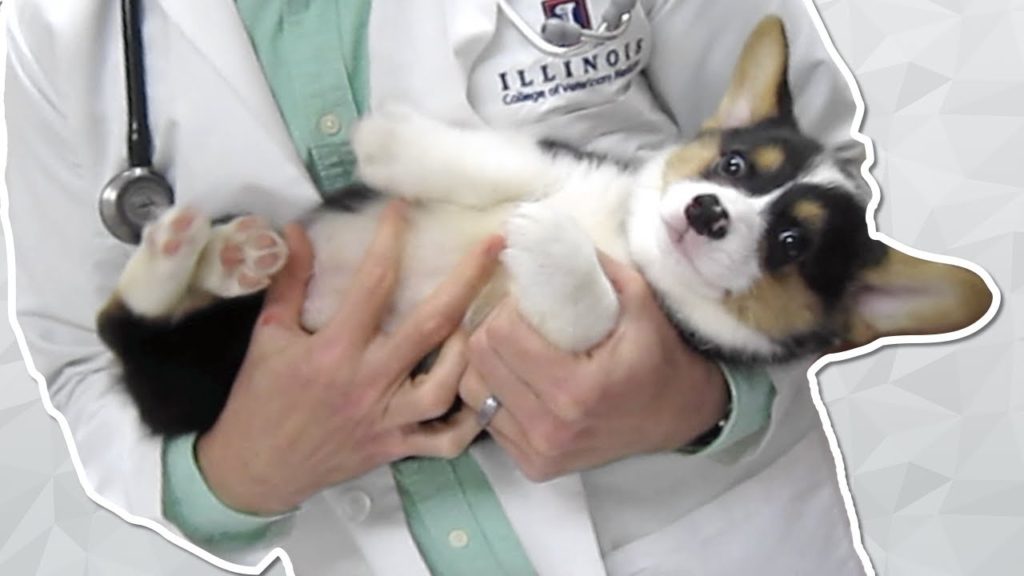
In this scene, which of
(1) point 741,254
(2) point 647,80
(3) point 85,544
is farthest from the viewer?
(3) point 85,544

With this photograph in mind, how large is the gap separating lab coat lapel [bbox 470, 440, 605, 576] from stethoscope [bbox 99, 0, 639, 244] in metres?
0.37

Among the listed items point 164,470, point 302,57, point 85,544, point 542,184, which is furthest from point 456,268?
point 85,544

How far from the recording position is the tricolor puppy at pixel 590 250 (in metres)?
0.99

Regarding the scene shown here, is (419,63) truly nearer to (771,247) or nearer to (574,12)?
(574,12)

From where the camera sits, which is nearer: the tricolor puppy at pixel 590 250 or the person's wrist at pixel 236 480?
the tricolor puppy at pixel 590 250

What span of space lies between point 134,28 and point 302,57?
0.15 metres

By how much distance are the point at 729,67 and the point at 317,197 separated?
0.41 m

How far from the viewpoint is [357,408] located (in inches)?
41.0

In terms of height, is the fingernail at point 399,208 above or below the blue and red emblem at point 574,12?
below

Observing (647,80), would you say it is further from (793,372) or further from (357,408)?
(357,408)

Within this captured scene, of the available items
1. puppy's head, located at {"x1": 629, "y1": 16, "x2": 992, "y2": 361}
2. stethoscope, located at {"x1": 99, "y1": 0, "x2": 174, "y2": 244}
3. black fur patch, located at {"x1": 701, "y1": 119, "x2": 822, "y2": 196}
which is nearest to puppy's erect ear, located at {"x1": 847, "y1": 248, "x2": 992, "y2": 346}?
puppy's head, located at {"x1": 629, "y1": 16, "x2": 992, "y2": 361}

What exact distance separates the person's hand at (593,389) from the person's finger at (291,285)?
0.57ft

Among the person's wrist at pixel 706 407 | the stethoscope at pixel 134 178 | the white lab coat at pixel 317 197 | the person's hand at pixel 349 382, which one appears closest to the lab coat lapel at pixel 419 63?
the white lab coat at pixel 317 197

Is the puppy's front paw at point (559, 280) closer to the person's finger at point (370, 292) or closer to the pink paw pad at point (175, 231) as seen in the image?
the person's finger at point (370, 292)
